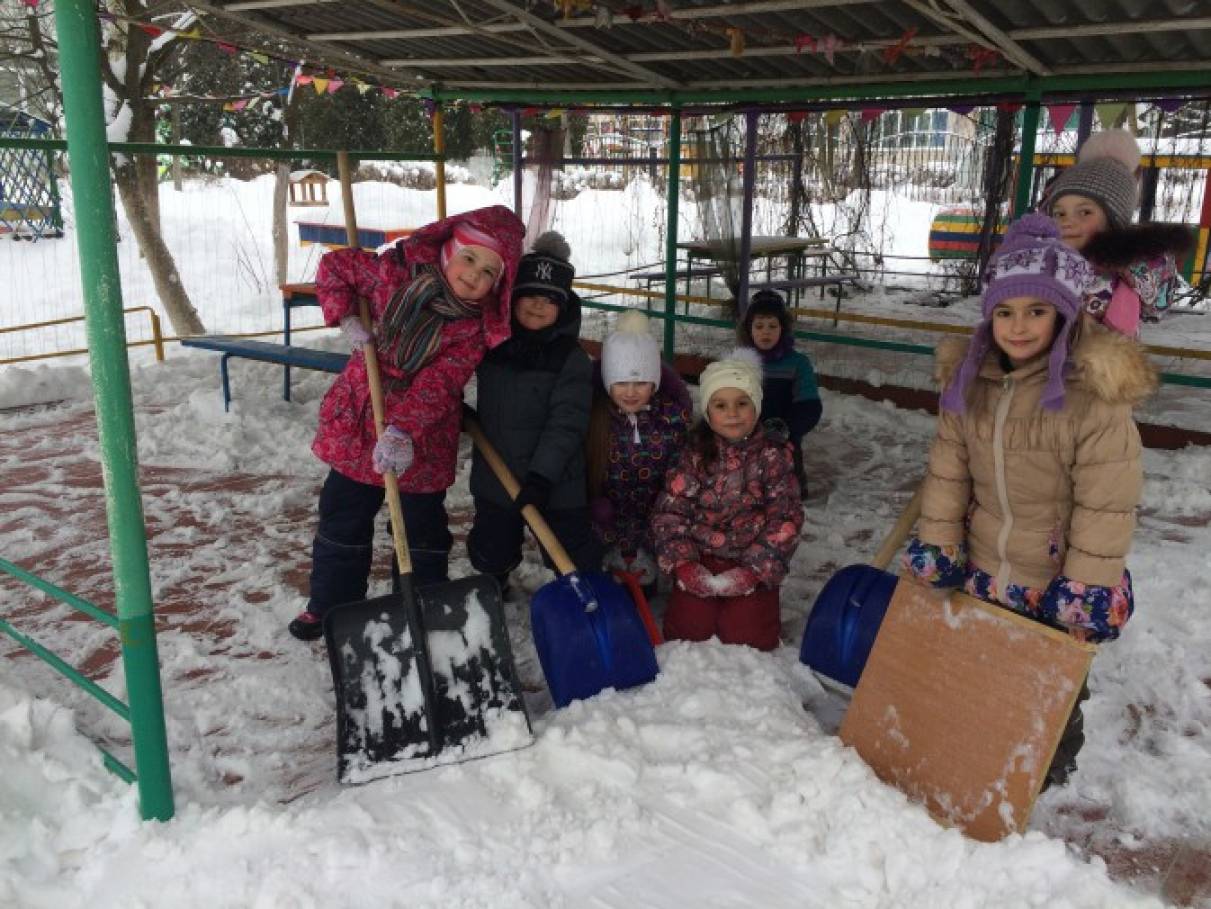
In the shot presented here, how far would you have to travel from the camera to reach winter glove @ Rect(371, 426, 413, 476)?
294cm

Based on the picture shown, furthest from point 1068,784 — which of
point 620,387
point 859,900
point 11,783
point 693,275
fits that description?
point 693,275

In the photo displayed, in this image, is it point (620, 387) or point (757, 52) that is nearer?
point (620, 387)

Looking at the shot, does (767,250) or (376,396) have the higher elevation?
(767,250)

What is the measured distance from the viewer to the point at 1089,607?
2.18 metres

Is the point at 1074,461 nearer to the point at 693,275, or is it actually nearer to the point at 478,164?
the point at 693,275

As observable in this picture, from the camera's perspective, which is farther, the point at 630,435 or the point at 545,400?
the point at 630,435

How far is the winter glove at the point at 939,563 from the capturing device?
2436 millimetres

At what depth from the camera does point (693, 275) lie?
883 cm

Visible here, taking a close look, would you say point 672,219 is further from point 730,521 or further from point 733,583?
point 733,583

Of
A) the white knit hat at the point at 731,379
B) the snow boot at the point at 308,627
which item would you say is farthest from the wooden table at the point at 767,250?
the snow boot at the point at 308,627

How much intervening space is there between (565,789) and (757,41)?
3.61 meters

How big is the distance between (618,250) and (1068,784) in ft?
45.0

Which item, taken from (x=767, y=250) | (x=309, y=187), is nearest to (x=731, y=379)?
(x=767, y=250)

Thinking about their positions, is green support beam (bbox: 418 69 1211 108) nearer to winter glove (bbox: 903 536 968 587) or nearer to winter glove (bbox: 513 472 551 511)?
winter glove (bbox: 903 536 968 587)
